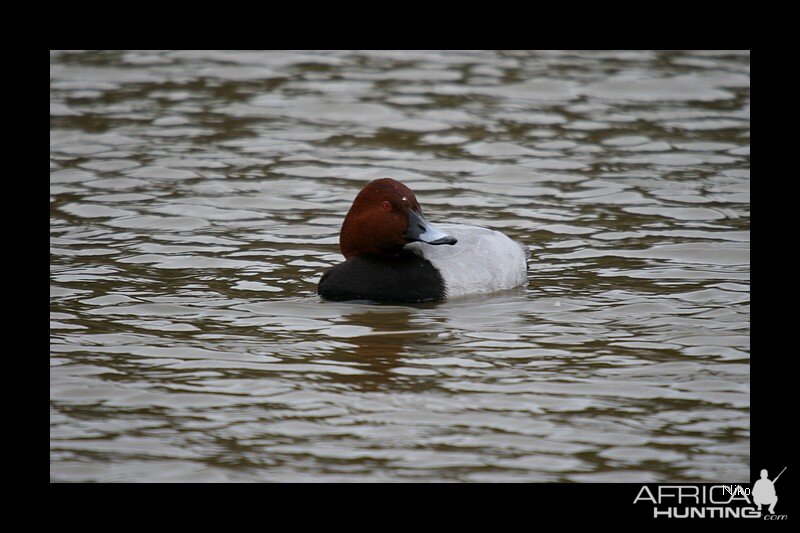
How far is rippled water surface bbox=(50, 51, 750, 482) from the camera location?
5.43m

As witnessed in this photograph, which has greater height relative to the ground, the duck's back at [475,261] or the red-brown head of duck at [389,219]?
the red-brown head of duck at [389,219]

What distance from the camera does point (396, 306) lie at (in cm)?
750

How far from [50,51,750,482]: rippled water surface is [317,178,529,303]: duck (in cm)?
Result: 14

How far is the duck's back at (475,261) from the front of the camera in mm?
7676
